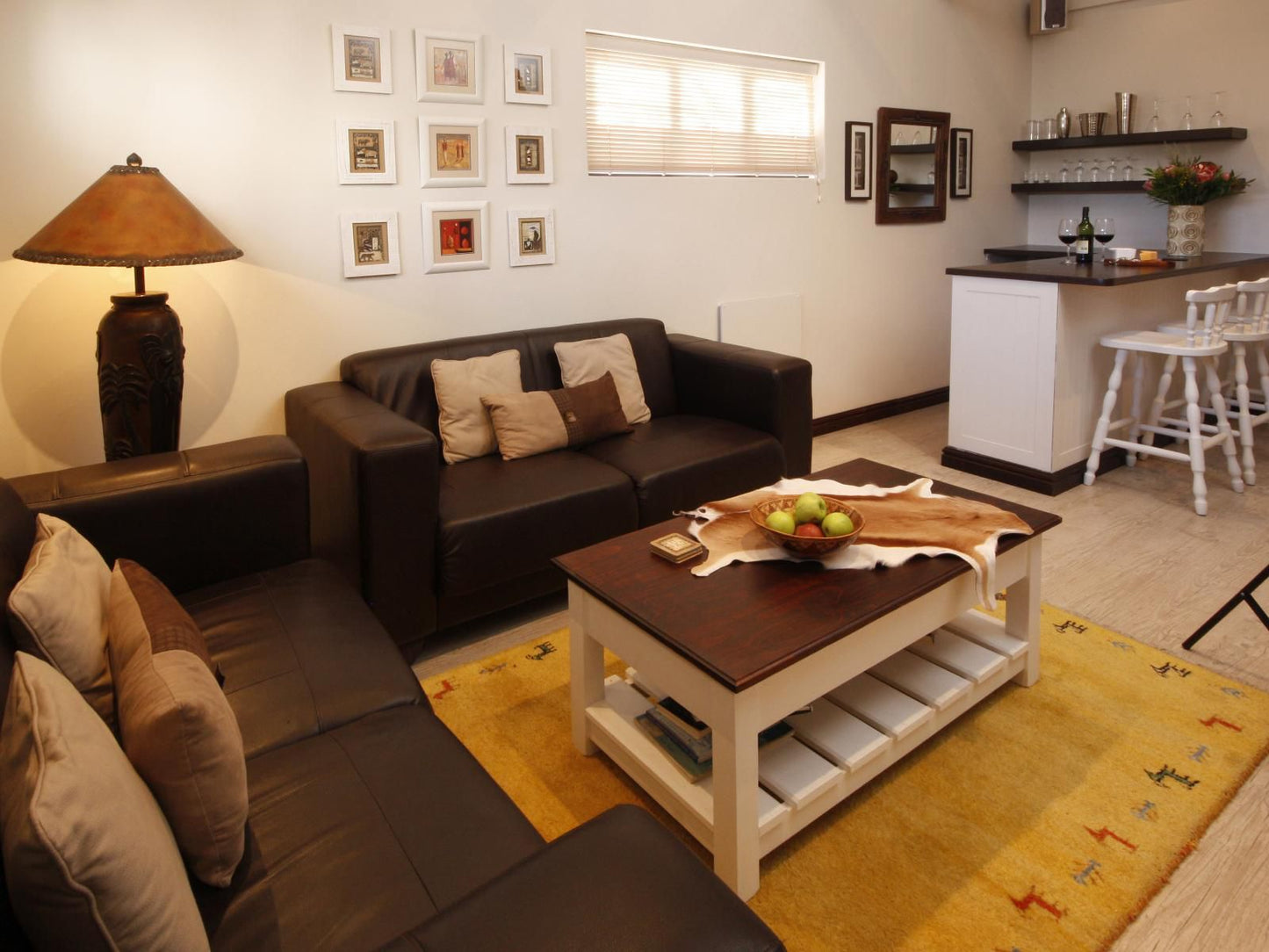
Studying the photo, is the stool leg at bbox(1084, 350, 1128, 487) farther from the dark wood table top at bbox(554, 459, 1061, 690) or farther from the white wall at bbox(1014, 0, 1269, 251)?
the dark wood table top at bbox(554, 459, 1061, 690)

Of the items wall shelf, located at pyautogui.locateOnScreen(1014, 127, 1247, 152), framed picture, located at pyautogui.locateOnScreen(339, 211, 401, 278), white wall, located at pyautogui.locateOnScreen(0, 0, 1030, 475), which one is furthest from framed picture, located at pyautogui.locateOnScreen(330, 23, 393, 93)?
wall shelf, located at pyautogui.locateOnScreen(1014, 127, 1247, 152)

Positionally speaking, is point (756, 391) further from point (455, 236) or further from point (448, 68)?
point (448, 68)

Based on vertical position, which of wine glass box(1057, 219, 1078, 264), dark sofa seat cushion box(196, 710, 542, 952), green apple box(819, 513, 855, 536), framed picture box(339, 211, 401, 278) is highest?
wine glass box(1057, 219, 1078, 264)

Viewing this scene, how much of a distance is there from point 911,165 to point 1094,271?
163 centimetres

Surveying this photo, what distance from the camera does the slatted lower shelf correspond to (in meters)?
1.85

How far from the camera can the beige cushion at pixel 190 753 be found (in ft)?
3.68

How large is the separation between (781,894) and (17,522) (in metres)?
1.64

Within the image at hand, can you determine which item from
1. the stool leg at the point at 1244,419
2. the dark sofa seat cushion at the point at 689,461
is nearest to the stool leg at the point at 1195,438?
the stool leg at the point at 1244,419

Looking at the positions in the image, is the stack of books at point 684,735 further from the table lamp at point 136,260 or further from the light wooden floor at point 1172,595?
the table lamp at point 136,260

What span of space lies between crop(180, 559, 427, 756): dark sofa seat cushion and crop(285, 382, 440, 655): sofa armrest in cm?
26

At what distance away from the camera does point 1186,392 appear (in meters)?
3.64

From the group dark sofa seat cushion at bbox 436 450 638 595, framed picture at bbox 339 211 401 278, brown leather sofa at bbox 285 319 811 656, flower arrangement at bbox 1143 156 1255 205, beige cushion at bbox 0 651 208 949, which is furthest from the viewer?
flower arrangement at bbox 1143 156 1255 205

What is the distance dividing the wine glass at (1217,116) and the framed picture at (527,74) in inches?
152

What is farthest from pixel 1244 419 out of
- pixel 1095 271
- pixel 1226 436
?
pixel 1095 271
